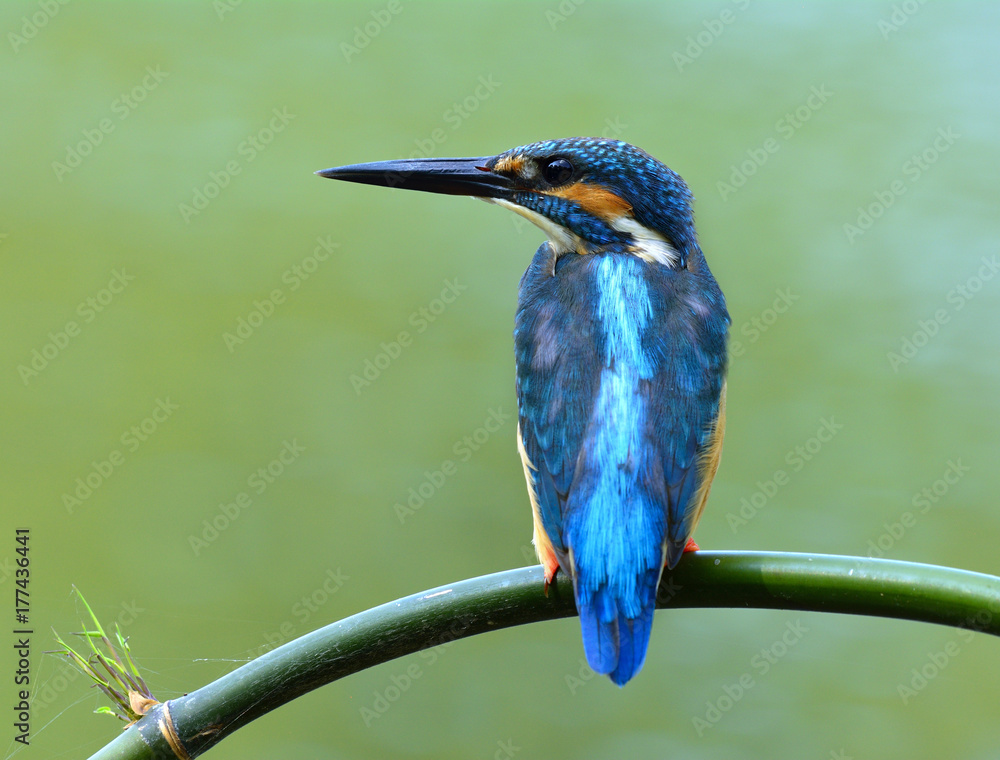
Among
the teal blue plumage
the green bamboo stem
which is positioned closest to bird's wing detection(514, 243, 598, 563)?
the teal blue plumage

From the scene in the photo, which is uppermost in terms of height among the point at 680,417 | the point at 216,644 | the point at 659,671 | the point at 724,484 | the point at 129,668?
the point at 129,668

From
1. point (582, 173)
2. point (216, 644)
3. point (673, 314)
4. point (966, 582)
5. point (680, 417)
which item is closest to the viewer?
point (966, 582)

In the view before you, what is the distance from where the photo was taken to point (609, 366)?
1.62m

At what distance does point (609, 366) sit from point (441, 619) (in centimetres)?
63

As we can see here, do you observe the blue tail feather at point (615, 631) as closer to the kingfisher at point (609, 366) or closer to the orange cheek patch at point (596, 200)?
the kingfisher at point (609, 366)

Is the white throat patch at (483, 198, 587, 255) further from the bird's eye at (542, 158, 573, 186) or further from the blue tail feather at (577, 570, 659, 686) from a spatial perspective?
the blue tail feather at (577, 570, 659, 686)

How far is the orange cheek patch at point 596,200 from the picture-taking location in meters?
1.88

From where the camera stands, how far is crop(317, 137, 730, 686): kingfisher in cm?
144

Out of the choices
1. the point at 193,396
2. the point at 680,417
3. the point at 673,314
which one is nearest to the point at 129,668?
the point at 680,417

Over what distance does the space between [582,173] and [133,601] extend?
8.13 feet

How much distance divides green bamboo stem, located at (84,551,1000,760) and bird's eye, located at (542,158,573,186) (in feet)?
3.13

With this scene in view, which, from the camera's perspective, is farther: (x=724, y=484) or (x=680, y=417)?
(x=724, y=484)

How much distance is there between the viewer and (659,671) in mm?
3820

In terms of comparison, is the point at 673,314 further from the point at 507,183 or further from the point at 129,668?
the point at 129,668
